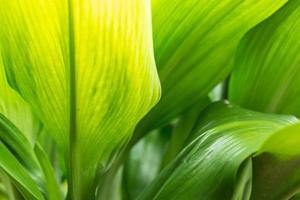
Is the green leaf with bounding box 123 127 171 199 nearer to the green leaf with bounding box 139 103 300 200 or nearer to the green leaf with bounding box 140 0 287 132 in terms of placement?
the green leaf with bounding box 140 0 287 132

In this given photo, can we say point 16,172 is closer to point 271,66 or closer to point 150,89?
point 150,89

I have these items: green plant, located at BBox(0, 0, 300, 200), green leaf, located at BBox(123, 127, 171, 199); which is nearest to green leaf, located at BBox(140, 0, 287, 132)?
green plant, located at BBox(0, 0, 300, 200)

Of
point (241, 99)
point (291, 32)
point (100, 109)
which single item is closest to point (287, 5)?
point (291, 32)

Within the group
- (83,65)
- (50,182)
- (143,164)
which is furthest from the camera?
(143,164)

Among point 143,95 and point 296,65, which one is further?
point 296,65

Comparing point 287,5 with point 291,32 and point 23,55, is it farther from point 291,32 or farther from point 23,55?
point 23,55

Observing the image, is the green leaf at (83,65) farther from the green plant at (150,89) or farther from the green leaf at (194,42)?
the green leaf at (194,42)

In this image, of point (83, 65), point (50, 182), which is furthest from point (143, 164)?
point (83, 65)

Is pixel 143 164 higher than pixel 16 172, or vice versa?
pixel 16 172
